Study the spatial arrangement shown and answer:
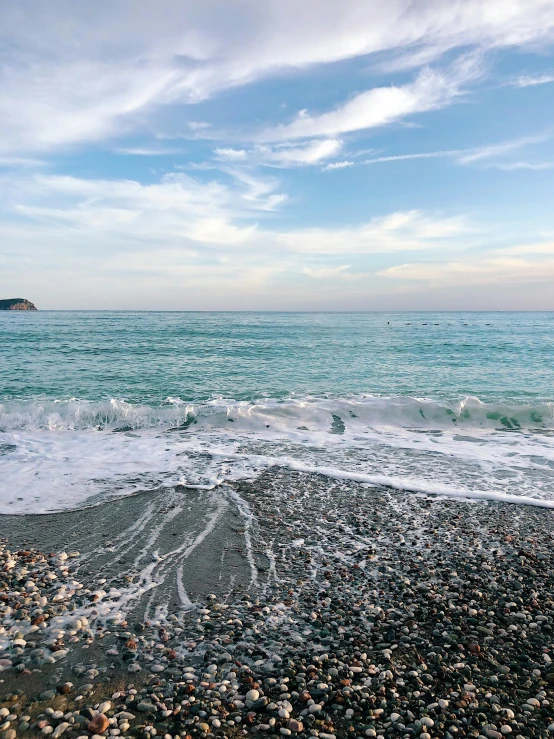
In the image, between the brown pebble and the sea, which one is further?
the sea

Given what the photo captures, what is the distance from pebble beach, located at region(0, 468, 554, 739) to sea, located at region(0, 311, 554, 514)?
170 cm

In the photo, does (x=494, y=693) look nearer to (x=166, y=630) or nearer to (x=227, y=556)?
(x=166, y=630)

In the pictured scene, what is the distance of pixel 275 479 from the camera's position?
822 centimetres

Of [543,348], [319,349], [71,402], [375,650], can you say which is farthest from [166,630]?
[543,348]

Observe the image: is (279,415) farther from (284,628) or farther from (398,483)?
(284,628)

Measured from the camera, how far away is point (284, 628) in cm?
408

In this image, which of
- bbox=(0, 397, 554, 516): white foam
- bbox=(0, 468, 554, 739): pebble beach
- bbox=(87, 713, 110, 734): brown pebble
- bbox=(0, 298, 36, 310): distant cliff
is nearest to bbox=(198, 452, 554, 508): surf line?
bbox=(0, 397, 554, 516): white foam

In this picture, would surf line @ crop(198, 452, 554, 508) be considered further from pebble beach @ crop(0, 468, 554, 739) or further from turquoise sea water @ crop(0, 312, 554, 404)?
turquoise sea water @ crop(0, 312, 554, 404)

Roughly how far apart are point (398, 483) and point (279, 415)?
6.21 m

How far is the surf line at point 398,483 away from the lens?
7.21 metres

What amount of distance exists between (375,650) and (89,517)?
14.2ft

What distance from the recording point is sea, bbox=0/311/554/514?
8219 millimetres

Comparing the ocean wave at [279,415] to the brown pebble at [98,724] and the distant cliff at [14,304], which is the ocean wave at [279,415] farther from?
the distant cliff at [14,304]

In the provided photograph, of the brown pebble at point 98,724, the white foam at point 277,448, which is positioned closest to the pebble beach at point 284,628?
the brown pebble at point 98,724
